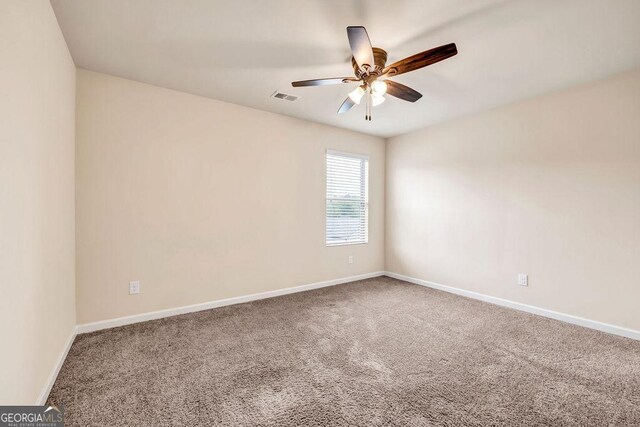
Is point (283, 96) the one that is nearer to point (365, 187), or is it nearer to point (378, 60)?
point (378, 60)

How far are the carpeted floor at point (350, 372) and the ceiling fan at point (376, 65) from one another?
217 centimetres

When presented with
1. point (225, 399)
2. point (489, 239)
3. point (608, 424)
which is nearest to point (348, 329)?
point (225, 399)

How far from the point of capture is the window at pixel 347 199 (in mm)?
4484

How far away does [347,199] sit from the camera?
184 inches

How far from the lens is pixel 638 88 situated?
2.63 meters

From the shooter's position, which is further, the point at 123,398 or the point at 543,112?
the point at 543,112

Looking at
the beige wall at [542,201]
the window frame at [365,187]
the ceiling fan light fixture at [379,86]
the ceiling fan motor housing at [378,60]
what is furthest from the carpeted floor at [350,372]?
the ceiling fan motor housing at [378,60]

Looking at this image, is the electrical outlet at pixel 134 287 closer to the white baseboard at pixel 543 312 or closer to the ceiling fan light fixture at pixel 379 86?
the ceiling fan light fixture at pixel 379 86

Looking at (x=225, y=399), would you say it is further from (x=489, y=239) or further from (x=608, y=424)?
(x=489, y=239)

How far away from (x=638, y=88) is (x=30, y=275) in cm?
490

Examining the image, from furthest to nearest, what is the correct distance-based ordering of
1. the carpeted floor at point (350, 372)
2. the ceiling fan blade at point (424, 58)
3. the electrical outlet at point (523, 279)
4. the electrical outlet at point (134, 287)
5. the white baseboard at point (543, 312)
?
the electrical outlet at point (523, 279), the electrical outlet at point (134, 287), the white baseboard at point (543, 312), the ceiling fan blade at point (424, 58), the carpeted floor at point (350, 372)

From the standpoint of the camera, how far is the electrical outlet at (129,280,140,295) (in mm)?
2924

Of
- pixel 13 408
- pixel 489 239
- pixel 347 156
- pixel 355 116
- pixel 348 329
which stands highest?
pixel 355 116

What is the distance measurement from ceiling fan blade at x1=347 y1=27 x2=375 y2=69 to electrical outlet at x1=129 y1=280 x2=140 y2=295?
299 cm
